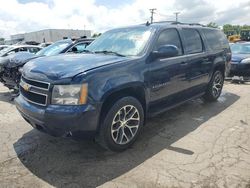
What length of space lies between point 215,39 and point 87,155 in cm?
447

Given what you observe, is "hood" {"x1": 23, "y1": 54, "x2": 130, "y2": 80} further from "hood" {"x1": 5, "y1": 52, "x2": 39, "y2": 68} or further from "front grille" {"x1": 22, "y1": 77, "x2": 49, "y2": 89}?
"hood" {"x1": 5, "y1": 52, "x2": 39, "y2": 68}

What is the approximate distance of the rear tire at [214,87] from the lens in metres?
6.60

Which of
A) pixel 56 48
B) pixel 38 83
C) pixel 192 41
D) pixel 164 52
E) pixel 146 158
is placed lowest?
pixel 146 158

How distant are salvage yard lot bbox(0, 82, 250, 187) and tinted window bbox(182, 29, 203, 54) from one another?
57.0 inches

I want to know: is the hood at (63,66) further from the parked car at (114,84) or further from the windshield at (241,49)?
the windshield at (241,49)

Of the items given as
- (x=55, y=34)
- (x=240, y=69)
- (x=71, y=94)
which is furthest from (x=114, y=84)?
(x=55, y=34)

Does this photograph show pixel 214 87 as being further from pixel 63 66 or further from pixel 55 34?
pixel 55 34

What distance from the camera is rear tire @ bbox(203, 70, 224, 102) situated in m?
6.60

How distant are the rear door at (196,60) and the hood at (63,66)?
1831 mm

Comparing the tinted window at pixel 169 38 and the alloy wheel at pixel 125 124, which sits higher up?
the tinted window at pixel 169 38

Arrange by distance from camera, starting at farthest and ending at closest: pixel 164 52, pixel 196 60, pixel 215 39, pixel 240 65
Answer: pixel 240 65, pixel 215 39, pixel 196 60, pixel 164 52

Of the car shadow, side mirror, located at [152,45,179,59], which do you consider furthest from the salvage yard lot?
side mirror, located at [152,45,179,59]

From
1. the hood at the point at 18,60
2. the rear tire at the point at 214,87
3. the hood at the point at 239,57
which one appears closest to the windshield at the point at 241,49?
the hood at the point at 239,57

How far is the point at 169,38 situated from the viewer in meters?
4.97
